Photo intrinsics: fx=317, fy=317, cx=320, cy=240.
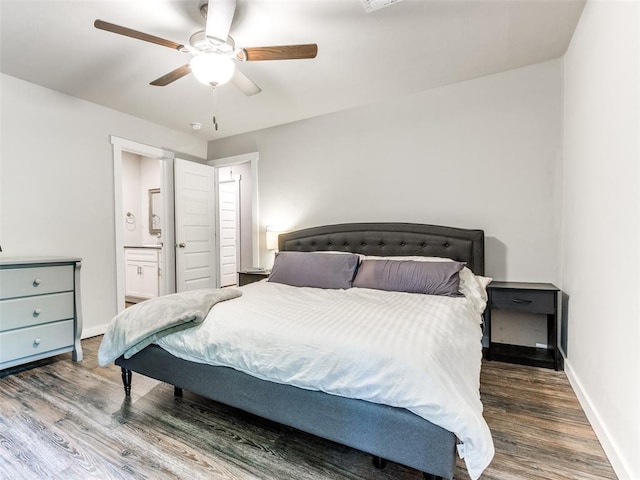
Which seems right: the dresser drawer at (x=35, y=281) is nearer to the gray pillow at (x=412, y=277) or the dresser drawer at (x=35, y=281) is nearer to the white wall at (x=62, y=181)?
Answer: the white wall at (x=62, y=181)

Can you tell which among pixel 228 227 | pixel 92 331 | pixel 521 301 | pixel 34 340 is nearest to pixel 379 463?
pixel 521 301

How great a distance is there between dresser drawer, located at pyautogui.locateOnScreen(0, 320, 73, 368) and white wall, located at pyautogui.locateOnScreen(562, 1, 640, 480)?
A: 3.74 m

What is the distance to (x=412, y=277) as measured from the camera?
8.44 feet

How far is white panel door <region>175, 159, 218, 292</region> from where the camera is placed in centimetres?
418

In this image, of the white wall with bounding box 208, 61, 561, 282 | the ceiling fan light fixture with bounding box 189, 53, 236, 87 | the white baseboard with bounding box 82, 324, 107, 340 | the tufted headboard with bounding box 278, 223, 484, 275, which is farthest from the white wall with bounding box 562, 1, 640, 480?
the white baseboard with bounding box 82, 324, 107, 340

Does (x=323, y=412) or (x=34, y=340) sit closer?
(x=323, y=412)

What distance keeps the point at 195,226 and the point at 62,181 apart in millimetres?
1538

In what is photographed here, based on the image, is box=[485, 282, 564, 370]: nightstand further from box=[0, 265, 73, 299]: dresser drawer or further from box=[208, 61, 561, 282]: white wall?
box=[0, 265, 73, 299]: dresser drawer

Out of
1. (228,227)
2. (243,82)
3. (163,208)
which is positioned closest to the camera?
(243,82)

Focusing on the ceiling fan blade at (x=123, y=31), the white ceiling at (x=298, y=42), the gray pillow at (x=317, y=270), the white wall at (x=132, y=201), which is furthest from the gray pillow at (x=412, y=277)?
the white wall at (x=132, y=201)

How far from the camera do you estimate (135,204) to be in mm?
5680

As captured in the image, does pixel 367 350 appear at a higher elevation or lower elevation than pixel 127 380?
higher

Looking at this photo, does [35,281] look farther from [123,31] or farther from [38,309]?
[123,31]

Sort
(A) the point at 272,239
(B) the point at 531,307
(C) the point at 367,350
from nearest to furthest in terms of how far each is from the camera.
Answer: (C) the point at 367,350 < (B) the point at 531,307 < (A) the point at 272,239
